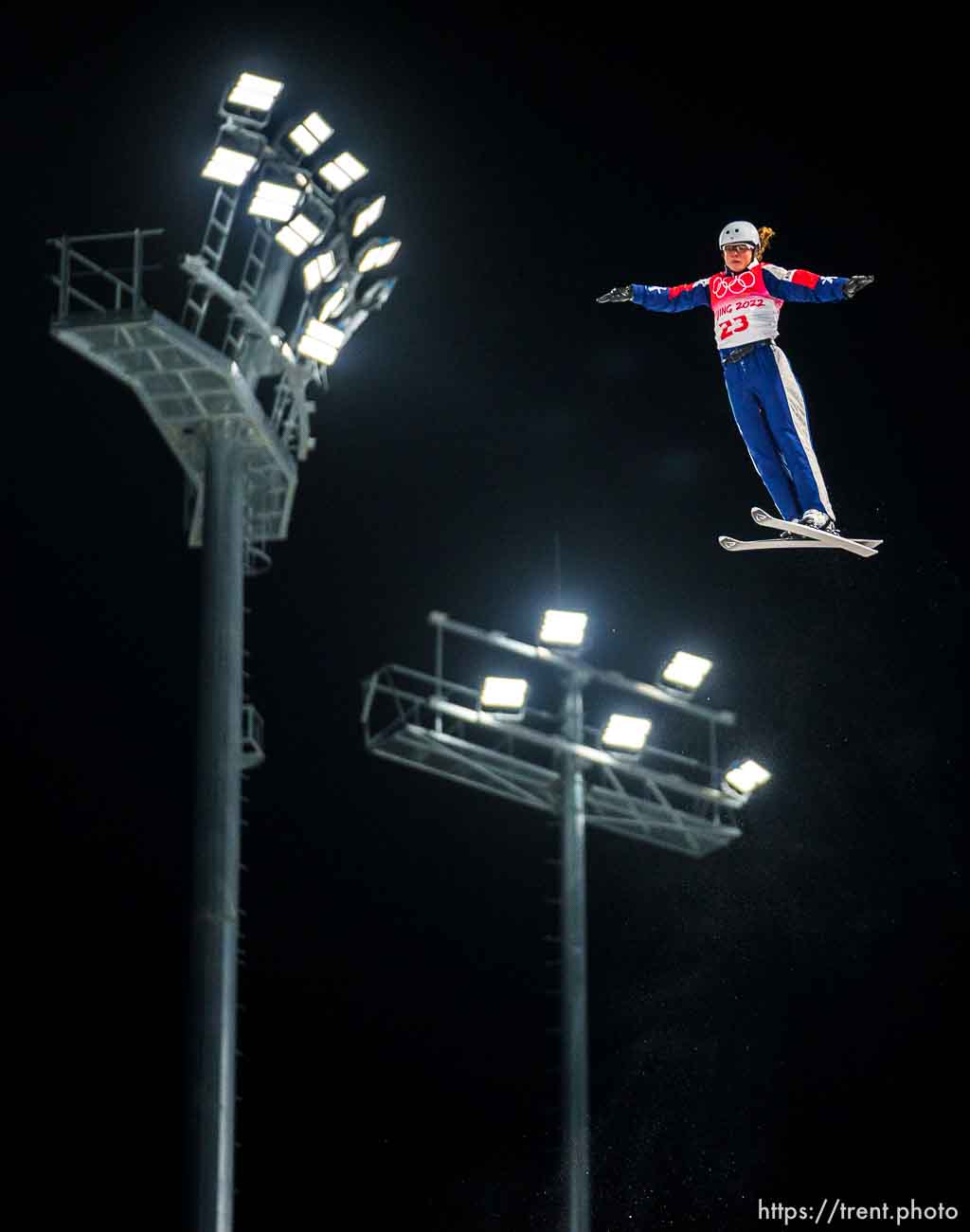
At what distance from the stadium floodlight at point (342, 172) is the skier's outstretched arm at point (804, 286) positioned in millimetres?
12329

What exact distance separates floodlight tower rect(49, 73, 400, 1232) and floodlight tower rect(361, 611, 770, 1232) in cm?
289

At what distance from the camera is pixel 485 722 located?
2795cm

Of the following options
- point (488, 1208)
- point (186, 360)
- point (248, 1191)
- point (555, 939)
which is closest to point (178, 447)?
point (186, 360)

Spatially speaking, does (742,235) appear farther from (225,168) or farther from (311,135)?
(311,135)

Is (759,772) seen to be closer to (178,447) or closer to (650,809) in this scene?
(650,809)

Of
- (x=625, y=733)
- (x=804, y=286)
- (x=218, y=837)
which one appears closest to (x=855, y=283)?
(x=804, y=286)

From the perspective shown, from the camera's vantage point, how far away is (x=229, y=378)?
24.6m

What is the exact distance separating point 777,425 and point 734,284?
954 mm

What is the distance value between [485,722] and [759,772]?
3.19 m

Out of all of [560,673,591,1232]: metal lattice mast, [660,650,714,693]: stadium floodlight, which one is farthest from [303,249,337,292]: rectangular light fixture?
[660,650,714,693]: stadium floodlight

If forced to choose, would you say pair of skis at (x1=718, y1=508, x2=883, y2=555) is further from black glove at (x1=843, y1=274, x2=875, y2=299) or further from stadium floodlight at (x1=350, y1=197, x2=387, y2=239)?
stadium floodlight at (x1=350, y1=197, x2=387, y2=239)

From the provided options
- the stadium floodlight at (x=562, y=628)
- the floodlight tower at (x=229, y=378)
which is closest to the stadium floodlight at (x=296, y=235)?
the floodlight tower at (x=229, y=378)

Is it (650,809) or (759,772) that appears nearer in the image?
(759,772)

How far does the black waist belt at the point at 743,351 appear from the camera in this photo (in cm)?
1516
